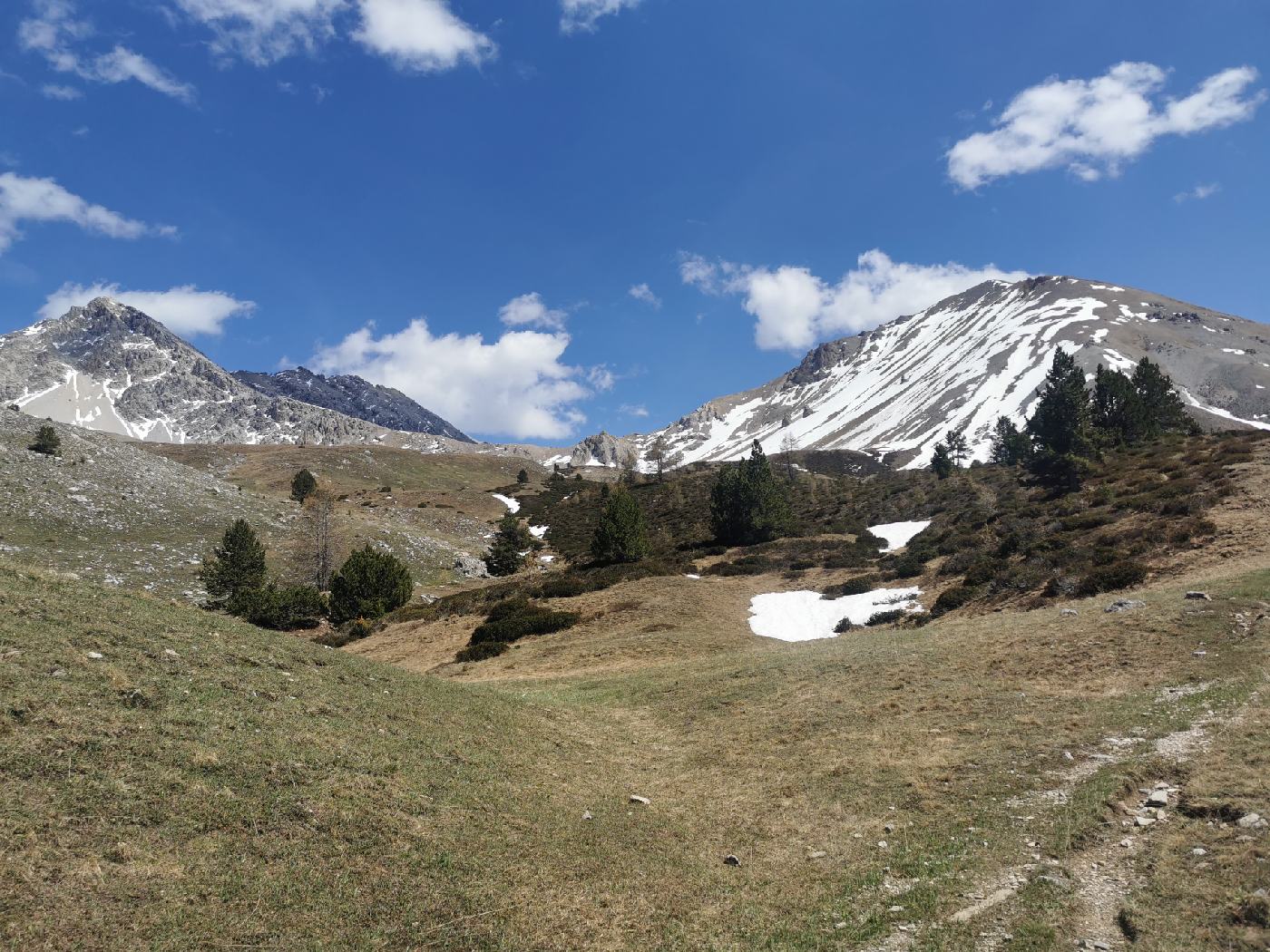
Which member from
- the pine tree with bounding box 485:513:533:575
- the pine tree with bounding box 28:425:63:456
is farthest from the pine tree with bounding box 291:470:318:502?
the pine tree with bounding box 485:513:533:575

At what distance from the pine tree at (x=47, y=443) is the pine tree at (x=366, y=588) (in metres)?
36.2

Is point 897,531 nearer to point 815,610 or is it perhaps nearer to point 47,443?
point 815,610

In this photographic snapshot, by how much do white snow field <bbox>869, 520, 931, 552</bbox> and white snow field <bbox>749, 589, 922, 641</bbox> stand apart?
45.3 ft

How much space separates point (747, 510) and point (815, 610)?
21.9 meters

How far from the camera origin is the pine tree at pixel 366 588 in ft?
147

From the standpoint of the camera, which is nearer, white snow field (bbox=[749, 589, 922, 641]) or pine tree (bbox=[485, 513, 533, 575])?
white snow field (bbox=[749, 589, 922, 641])

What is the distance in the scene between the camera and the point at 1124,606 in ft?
69.2

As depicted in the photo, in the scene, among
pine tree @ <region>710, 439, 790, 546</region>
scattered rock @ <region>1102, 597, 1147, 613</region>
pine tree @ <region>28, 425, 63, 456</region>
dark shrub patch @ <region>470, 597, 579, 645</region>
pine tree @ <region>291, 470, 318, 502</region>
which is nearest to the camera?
scattered rock @ <region>1102, 597, 1147, 613</region>

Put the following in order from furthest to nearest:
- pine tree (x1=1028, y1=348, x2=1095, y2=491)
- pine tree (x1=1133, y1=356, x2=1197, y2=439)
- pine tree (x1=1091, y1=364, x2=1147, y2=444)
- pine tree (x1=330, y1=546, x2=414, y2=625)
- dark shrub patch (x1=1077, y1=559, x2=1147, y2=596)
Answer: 1. pine tree (x1=1133, y1=356, x2=1197, y2=439)
2. pine tree (x1=1091, y1=364, x2=1147, y2=444)
3. pine tree (x1=1028, y1=348, x2=1095, y2=491)
4. pine tree (x1=330, y1=546, x2=414, y2=625)
5. dark shrub patch (x1=1077, y1=559, x2=1147, y2=596)

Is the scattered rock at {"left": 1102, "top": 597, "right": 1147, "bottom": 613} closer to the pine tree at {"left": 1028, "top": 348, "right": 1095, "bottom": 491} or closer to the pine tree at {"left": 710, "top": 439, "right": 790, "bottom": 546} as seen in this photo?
the pine tree at {"left": 1028, "top": 348, "right": 1095, "bottom": 491}

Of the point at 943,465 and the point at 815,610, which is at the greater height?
the point at 943,465

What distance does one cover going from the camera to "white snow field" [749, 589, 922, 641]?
112ft

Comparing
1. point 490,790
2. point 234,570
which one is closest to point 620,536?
point 234,570

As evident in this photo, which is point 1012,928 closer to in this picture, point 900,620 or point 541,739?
point 541,739
